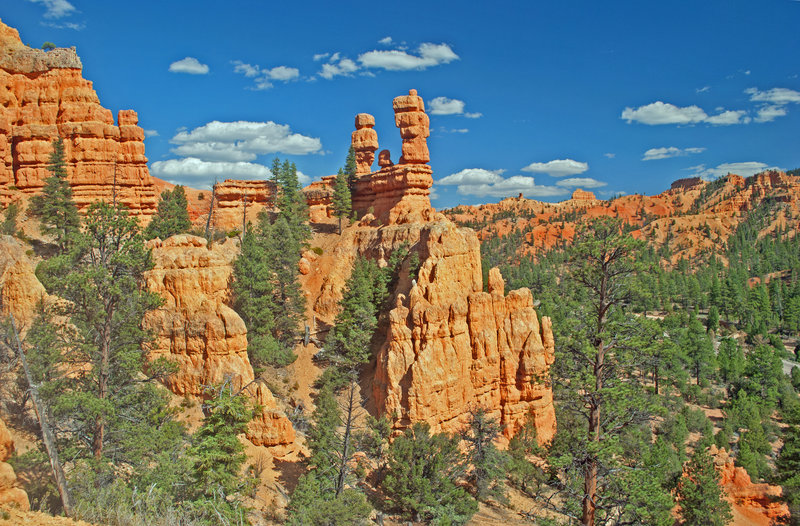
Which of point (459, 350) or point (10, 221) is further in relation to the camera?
point (10, 221)

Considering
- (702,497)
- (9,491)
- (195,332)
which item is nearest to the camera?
(9,491)

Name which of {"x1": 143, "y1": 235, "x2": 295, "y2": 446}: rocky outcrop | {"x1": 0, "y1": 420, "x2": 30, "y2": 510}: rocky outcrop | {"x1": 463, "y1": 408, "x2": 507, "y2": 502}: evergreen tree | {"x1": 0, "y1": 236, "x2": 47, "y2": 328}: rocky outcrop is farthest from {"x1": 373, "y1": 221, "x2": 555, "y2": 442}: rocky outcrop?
{"x1": 0, "y1": 420, "x2": 30, "y2": 510}: rocky outcrop

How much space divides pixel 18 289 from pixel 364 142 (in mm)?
35991

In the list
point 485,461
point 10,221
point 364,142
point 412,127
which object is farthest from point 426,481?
point 364,142

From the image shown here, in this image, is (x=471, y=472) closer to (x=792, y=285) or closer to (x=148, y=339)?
(x=148, y=339)

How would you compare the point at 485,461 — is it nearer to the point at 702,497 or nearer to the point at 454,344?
the point at 454,344

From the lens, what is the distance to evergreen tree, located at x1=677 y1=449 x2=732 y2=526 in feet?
97.8

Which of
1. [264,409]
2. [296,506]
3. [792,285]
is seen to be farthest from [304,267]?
[792,285]

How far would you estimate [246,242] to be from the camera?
36.8 m

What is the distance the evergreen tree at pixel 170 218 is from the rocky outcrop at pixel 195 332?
8.37 metres

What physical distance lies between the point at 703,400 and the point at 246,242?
1809 inches

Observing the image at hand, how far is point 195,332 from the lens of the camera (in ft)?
99.9

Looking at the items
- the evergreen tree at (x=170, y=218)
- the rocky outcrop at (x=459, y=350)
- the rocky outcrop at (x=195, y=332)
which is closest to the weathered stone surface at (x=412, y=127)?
the rocky outcrop at (x=459, y=350)

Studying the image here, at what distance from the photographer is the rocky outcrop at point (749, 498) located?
113ft
